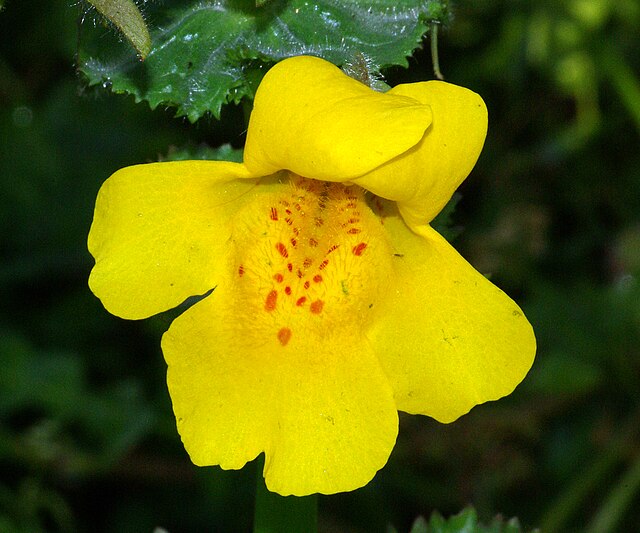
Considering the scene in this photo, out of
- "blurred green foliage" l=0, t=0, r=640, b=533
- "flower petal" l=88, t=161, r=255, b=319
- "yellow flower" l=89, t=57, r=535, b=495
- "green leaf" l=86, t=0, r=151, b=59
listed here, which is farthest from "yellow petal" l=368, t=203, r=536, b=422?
"blurred green foliage" l=0, t=0, r=640, b=533

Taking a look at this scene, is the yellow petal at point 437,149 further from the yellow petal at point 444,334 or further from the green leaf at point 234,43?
the green leaf at point 234,43

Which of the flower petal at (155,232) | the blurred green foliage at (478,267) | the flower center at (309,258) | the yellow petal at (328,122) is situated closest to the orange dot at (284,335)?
the flower center at (309,258)

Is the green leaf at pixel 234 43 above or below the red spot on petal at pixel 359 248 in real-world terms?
above

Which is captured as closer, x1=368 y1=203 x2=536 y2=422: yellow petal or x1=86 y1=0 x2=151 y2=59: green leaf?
x1=86 y1=0 x2=151 y2=59: green leaf

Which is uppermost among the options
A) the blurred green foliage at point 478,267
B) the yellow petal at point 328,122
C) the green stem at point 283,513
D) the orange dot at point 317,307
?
the yellow petal at point 328,122

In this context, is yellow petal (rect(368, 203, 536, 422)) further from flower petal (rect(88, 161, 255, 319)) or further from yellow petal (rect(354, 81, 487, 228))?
flower petal (rect(88, 161, 255, 319))

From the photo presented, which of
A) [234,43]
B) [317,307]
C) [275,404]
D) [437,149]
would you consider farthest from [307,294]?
[234,43]

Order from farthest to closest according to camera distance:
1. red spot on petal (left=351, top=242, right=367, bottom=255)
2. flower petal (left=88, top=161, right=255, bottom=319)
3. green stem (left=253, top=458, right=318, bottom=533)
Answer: green stem (left=253, top=458, right=318, bottom=533) < red spot on petal (left=351, top=242, right=367, bottom=255) < flower petal (left=88, top=161, right=255, bottom=319)
